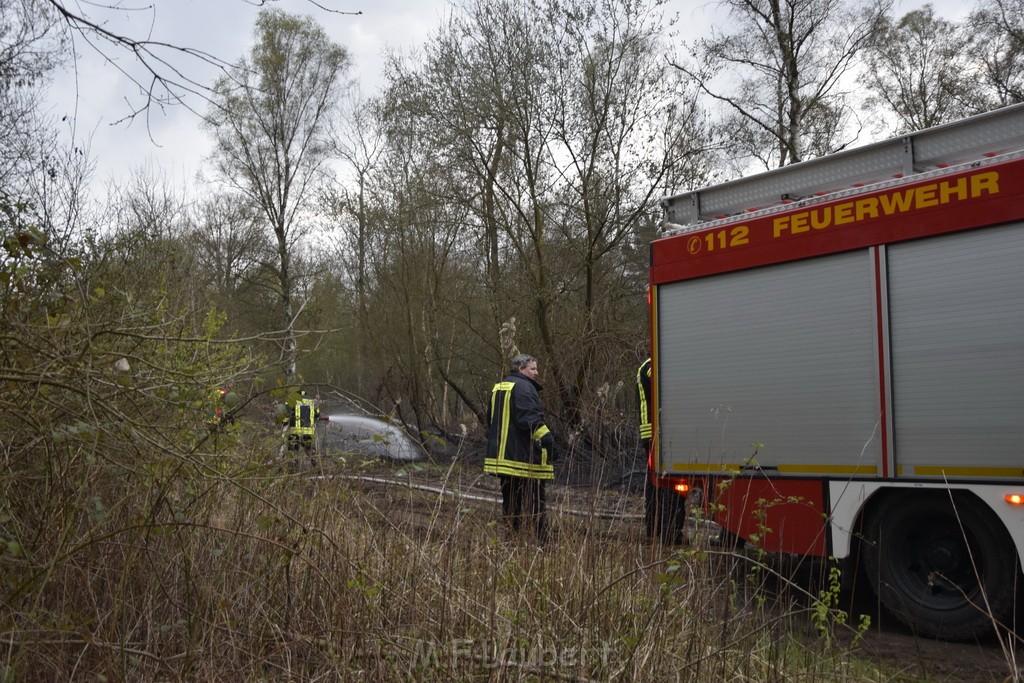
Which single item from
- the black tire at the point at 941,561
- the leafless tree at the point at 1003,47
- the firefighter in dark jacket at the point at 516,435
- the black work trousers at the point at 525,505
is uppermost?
the leafless tree at the point at 1003,47

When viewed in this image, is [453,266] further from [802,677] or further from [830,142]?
[802,677]

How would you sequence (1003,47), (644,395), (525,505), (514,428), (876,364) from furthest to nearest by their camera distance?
(1003,47), (644,395), (514,428), (876,364), (525,505)

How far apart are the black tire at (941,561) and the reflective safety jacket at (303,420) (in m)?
3.25

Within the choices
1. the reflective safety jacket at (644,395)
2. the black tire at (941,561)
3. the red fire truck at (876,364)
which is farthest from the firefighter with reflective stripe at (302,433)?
the reflective safety jacket at (644,395)

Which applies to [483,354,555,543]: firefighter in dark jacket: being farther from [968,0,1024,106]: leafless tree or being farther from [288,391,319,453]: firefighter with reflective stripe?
[968,0,1024,106]: leafless tree

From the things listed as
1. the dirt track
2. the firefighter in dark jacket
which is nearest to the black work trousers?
the firefighter in dark jacket

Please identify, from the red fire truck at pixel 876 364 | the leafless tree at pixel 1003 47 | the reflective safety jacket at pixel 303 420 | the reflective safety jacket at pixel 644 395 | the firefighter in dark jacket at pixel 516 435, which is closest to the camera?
the reflective safety jacket at pixel 303 420

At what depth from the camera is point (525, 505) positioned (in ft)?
16.2

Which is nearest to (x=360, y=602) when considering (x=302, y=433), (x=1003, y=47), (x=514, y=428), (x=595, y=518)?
(x=595, y=518)

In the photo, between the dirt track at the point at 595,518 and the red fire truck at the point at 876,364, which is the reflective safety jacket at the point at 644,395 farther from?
the dirt track at the point at 595,518

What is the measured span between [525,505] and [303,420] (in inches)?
48.0

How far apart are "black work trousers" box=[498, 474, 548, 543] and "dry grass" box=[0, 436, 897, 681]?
0.58 feet

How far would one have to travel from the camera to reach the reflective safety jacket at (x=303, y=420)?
4.07 m

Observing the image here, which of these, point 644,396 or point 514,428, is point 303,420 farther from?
point 644,396
